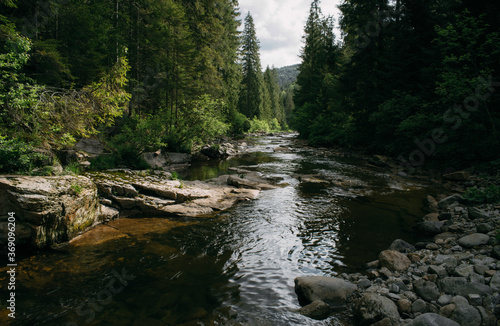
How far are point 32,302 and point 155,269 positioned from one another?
198 centimetres

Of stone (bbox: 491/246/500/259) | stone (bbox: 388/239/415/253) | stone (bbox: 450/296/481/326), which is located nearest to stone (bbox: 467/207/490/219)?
stone (bbox: 388/239/415/253)

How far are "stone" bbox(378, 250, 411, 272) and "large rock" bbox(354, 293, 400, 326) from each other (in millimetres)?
1260

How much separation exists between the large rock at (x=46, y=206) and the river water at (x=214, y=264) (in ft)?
1.54

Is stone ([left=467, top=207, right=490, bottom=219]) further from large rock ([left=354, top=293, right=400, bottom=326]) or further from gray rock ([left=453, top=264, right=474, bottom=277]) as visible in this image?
large rock ([left=354, top=293, right=400, bottom=326])

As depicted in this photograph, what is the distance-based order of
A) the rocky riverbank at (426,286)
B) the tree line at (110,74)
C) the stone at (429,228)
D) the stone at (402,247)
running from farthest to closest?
the tree line at (110,74)
the stone at (429,228)
the stone at (402,247)
the rocky riverbank at (426,286)

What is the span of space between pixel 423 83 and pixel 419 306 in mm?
16479

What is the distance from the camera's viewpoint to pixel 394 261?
477 centimetres

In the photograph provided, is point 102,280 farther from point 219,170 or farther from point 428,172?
point 428,172

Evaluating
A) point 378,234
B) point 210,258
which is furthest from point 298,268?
point 378,234

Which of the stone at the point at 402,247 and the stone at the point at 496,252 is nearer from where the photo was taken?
the stone at the point at 496,252

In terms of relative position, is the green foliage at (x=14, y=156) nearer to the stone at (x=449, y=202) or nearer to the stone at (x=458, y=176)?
the stone at (x=449, y=202)

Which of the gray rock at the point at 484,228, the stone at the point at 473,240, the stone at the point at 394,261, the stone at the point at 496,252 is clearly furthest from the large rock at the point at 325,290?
the gray rock at the point at 484,228

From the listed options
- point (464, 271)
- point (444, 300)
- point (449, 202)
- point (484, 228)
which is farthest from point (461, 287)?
point (449, 202)

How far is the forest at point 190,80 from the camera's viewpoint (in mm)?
7887
